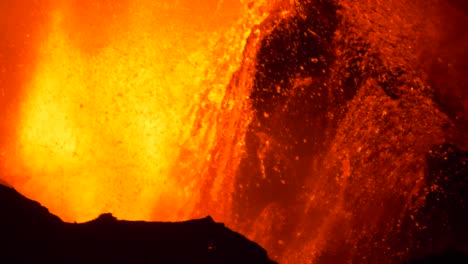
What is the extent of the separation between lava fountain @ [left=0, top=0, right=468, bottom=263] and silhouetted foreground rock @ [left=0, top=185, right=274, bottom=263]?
12.5 feet

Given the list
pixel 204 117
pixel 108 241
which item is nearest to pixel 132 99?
pixel 204 117

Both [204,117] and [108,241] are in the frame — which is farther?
[204,117]

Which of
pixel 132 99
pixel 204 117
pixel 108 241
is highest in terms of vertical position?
pixel 132 99

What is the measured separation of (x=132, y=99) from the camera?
7.69 metres

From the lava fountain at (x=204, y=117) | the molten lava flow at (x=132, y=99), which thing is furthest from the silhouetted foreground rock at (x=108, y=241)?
the molten lava flow at (x=132, y=99)

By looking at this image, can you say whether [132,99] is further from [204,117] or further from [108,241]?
[108,241]

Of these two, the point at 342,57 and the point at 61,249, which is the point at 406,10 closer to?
the point at 342,57

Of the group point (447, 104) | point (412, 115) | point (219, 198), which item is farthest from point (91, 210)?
point (447, 104)

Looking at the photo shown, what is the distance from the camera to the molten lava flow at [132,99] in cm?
759

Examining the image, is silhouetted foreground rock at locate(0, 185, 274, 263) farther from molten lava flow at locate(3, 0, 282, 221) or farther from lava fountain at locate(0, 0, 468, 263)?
molten lava flow at locate(3, 0, 282, 221)

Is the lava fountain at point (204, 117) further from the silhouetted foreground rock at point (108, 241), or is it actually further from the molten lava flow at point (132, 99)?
the silhouetted foreground rock at point (108, 241)

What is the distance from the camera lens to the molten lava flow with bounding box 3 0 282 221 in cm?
759

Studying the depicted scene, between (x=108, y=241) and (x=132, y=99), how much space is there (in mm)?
4538

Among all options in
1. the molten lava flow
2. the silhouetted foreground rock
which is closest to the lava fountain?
the molten lava flow
